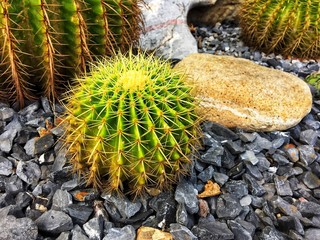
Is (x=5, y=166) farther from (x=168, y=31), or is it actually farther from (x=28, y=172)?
(x=168, y=31)

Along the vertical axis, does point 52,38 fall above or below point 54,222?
above

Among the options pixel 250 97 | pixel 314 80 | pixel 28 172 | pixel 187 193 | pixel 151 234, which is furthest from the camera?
pixel 314 80

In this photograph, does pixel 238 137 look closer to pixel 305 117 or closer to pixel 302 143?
pixel 302 143

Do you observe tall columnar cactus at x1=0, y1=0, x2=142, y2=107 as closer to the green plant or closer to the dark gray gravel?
the dark gray gravel

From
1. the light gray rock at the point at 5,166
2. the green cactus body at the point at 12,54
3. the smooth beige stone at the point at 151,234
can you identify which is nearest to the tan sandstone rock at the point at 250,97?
the smooth beige stone at the point at 151,234

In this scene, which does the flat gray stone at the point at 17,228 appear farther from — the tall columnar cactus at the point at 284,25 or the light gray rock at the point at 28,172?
the tall columnar cactus at the point at 284,25

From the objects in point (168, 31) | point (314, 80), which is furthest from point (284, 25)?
point (168, 31)
